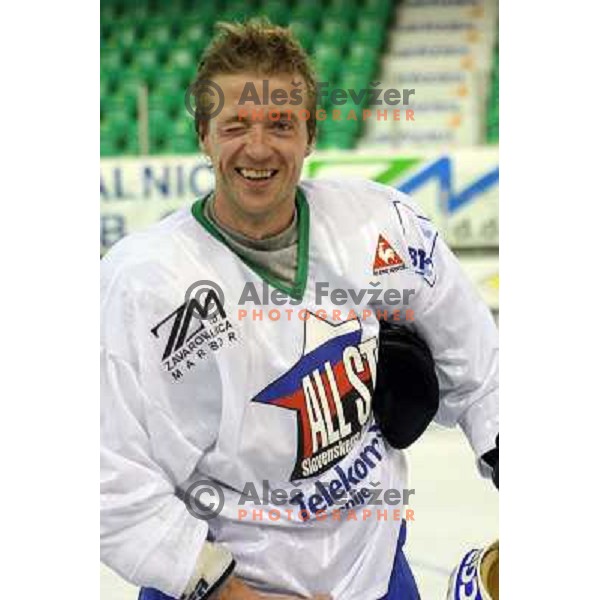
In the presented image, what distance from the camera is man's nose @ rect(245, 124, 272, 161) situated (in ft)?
3.89

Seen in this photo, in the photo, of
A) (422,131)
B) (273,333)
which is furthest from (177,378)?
(422,131)

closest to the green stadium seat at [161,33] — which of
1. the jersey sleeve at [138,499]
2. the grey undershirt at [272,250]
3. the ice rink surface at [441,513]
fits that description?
the grey undershirt at [272,250]

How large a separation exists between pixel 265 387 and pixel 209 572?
187 millimetres

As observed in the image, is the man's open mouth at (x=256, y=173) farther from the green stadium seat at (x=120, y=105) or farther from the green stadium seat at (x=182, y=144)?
the green stadium seat at (x=120, y=105)

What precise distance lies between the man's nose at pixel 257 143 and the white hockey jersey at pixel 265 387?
6 centimetres

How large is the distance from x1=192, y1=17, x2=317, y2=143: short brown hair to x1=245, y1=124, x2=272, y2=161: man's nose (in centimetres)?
5

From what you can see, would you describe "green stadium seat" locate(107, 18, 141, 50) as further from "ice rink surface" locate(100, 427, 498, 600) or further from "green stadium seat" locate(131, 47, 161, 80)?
"ice rink surface" locate(100, 427, 498, 600)

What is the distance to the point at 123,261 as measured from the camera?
1204 mm

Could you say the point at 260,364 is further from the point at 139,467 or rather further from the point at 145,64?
the point at 145,64

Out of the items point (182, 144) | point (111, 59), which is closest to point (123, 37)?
point (111, 59)

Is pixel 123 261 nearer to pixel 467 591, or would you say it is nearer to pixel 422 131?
pixel 422 131

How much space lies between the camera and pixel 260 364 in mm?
1187

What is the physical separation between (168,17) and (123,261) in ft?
1.05

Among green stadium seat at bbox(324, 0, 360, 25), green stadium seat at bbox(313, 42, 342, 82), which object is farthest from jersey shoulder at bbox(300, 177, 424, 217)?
green stadium seat at bbox(324, 0, 360, 25)
